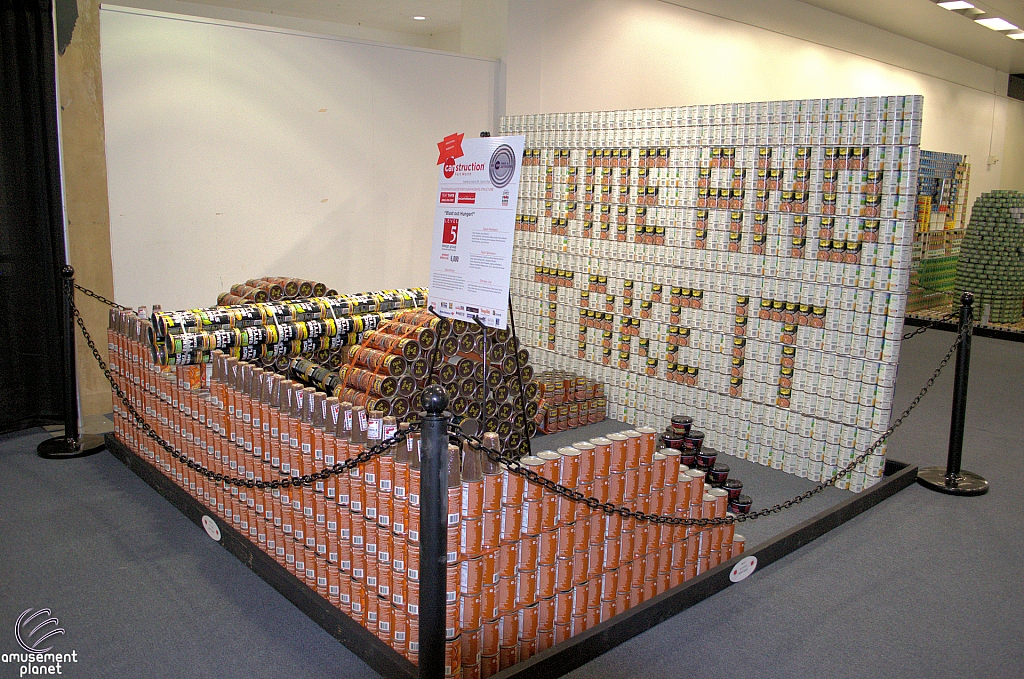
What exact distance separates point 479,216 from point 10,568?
131 inches

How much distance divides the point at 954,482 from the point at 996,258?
7970mm

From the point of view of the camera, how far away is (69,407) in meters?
6.07

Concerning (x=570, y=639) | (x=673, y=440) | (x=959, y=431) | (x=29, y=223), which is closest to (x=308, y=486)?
(x=570, y=639)

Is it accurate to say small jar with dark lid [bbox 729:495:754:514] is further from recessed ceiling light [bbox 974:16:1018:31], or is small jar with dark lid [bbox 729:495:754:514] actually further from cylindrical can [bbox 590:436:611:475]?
recessed ceiling light [bbox 974:16:1018:31]

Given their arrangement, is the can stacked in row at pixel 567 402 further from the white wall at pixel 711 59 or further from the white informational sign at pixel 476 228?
the white wall at pixel 711 59

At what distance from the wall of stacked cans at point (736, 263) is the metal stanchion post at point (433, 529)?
13.2ft

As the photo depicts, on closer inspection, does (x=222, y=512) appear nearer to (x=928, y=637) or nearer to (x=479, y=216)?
(x=479, y=216)

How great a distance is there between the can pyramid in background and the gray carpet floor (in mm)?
7718

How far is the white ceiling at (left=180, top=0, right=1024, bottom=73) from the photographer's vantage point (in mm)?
12414

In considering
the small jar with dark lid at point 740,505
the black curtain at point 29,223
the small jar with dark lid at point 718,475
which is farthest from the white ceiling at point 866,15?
the small jar with dark lid at point 740,505

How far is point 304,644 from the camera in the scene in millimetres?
3678

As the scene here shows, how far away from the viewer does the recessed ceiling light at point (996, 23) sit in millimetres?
12570

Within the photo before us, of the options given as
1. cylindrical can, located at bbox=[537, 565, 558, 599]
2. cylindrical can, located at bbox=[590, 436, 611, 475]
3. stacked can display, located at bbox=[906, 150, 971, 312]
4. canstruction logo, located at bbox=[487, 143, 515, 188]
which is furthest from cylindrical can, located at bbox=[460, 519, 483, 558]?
stacked can display, located at bbox=[906, 150, 971, 312]

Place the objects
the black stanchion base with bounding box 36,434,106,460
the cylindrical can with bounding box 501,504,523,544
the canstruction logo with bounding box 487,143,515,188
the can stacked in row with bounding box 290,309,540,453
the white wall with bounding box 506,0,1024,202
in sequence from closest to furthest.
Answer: the cylindrical can with bounding box 501,504,523,544 < the canstruction logo with bounding box 487,143,515,188 < the can stacked in row with bounding box 290,309,540,453 < the black stanchion base with bounding box 36,434,106,460 < the white wall with bounding box 506,0,1024,202
